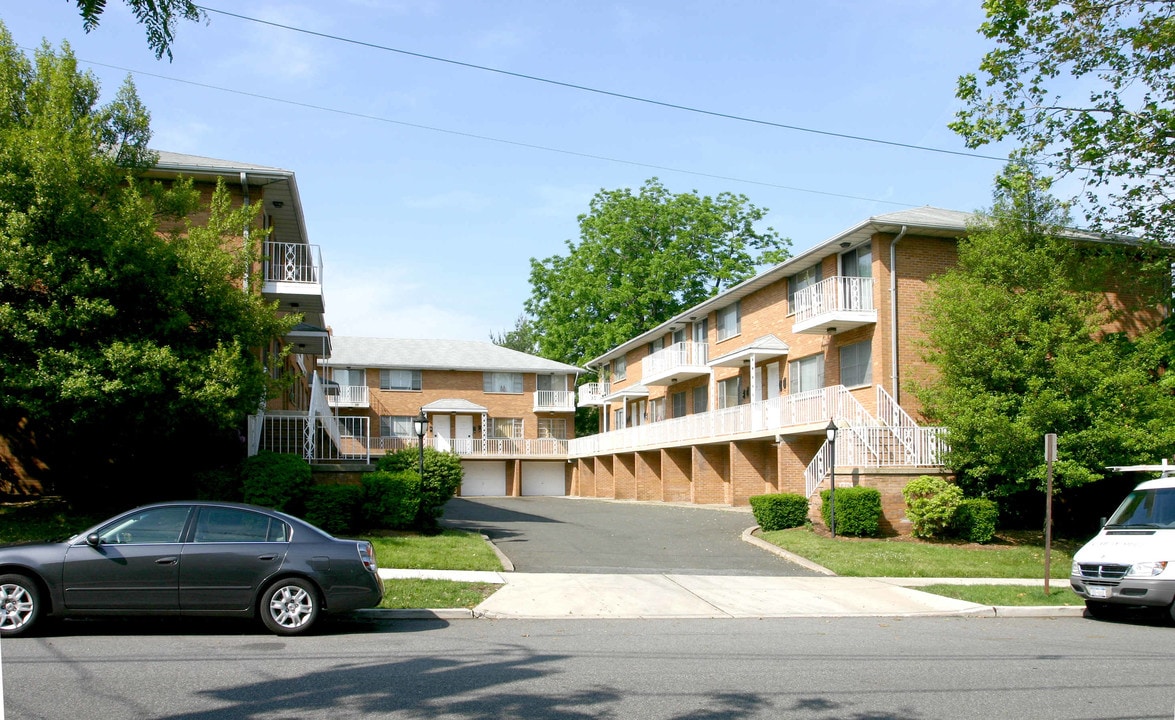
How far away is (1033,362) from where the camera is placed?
66.9 feet

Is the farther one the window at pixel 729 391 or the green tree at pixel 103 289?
the window at pixel 729 391

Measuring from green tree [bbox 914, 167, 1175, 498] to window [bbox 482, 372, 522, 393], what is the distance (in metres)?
33.4

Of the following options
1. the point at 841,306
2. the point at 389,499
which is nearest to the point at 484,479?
the point at 841,306

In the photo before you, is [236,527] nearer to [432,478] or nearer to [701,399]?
[432,478]

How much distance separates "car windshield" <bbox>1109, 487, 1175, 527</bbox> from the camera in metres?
13.3

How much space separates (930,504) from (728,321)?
17.1 meters

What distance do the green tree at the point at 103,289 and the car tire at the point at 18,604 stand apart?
579cm

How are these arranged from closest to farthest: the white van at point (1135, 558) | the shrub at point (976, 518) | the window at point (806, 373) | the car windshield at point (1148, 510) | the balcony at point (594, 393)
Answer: the white van at point (1135, 558), the car windshield at point (1148, 510), the shrub at point (976, 518), the window at point (806, 373), the balcony at point (594, 393)

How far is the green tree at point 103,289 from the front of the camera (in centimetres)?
1498

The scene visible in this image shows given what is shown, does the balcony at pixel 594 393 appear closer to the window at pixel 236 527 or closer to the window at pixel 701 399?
the window at pixel 701 399

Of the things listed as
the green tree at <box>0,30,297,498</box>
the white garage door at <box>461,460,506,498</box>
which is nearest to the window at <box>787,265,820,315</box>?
the green tree at <box>0,30,297,498</box>

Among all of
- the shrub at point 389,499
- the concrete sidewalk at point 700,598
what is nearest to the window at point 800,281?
the concrete sidewalk at point 700,598

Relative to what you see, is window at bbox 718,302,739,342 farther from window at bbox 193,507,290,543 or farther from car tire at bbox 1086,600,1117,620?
window at bbox 193,507,290,543

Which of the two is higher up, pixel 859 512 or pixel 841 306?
pixel 841 306
